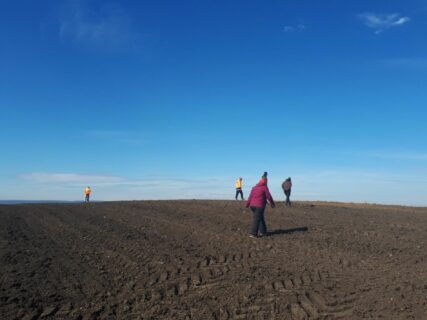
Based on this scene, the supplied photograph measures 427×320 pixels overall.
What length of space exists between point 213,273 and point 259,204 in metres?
5.44

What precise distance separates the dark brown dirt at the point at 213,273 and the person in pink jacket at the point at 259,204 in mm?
478

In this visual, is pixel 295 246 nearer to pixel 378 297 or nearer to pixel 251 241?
pixel 251 241

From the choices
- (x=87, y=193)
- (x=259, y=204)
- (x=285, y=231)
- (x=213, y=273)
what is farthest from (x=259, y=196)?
(x=87, y=193)

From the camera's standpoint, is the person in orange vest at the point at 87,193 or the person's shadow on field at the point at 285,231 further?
the person in orange vest at the point at 87,193

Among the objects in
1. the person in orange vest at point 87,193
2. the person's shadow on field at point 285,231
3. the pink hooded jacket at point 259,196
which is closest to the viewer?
the pink hooded jacket at point 259,196

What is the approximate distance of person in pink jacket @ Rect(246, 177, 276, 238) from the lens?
15438 millimetres

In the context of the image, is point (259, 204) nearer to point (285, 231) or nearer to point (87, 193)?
point (285, 231)

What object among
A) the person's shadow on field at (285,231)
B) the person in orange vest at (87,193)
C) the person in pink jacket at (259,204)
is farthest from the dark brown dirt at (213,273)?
the person in orange vest at (87,193)

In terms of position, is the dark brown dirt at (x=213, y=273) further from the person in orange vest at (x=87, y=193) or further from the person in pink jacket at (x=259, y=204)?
the person in orange vest at (x=87, y=193)

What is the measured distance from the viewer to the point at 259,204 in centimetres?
1568

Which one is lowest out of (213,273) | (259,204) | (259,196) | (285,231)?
(213,273)

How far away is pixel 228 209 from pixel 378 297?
53.9 ft

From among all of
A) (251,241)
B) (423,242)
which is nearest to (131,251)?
(251,241)

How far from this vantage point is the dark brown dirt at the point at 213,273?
27.3ft
